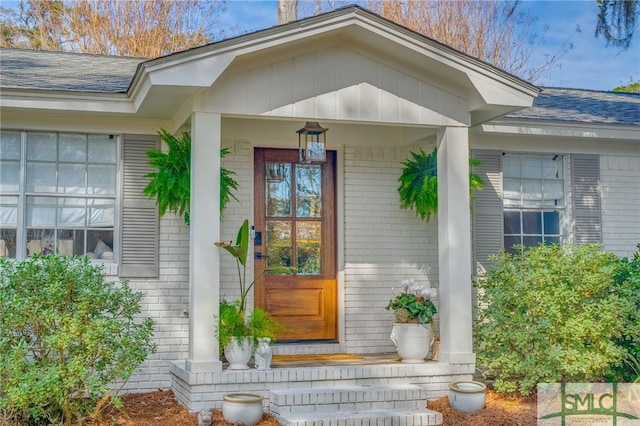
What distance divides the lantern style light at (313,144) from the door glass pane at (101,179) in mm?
2072

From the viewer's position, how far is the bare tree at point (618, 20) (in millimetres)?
10797

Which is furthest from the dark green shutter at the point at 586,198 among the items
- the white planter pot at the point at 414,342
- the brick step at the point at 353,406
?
the brick step at the point at 353,406

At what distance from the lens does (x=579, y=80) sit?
23.5m

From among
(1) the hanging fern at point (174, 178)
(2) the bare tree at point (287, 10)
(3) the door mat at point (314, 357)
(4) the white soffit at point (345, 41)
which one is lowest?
(3) the door mat at point (314, 357)

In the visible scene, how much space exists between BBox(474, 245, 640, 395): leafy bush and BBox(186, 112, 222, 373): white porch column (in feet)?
9.39

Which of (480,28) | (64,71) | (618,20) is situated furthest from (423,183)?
(480,28)

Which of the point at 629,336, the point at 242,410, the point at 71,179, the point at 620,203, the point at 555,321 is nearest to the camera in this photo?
the point at 242,410

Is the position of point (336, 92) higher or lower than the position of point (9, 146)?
higher

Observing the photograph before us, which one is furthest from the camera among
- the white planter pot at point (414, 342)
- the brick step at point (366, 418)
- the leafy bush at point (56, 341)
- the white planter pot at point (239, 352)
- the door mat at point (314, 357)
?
the door mat at point (314, 357)

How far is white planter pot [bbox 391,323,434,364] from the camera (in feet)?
24.7

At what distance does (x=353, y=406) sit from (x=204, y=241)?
202cm

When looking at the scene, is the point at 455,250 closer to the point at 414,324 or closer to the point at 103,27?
the point at 414,324

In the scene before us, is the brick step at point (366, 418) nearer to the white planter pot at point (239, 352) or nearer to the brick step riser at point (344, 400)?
the brick step riser at point (344, 400)

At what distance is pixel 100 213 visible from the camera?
787cm
